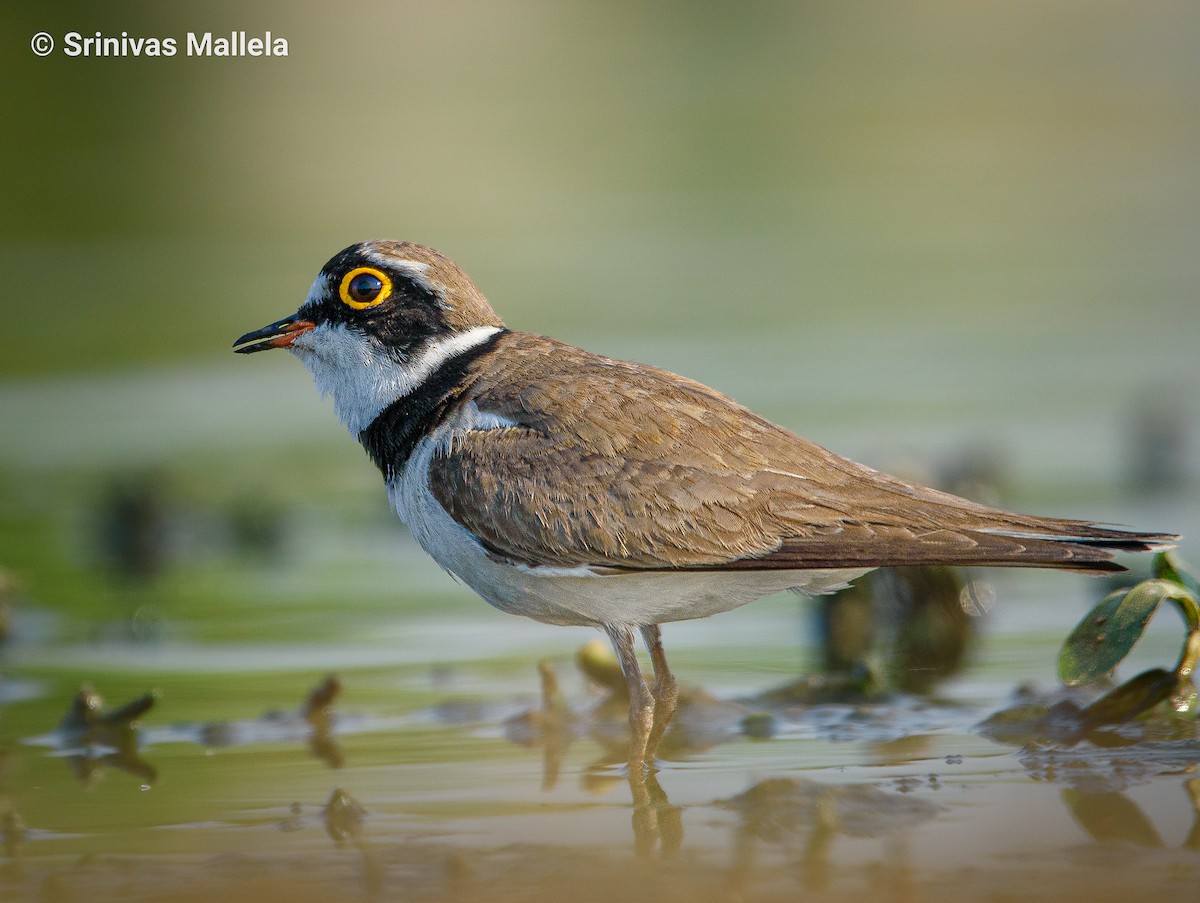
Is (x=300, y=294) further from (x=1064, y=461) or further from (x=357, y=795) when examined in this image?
(x=357, y=795)

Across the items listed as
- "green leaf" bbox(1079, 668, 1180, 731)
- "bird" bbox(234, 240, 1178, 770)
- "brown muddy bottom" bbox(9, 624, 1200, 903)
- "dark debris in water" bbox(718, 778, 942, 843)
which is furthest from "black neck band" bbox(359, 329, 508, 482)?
"green leaf" bbox(1079, 668, 1180, 731)

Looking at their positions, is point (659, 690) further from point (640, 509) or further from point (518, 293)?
point (518, 293)

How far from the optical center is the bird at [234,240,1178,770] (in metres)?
5.74

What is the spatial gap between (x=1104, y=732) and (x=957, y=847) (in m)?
1.44

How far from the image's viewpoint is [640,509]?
5.91m

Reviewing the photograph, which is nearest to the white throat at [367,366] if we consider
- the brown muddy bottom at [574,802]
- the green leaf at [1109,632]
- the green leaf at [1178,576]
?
the brown muddy bottom at [574,802]

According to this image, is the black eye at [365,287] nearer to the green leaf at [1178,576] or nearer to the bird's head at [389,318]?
the bird's head at [389,318]

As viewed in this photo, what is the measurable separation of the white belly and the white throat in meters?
0.50

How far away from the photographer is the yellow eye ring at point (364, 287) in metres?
6.71

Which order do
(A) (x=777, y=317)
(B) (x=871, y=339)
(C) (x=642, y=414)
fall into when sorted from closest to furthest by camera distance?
1. (C) (x=642, y=414)
2. (B) (x=871, y=339)
3. (A) (x=777, y=317)

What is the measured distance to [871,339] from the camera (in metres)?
16.3

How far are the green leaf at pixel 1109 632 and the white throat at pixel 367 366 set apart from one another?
8.44ft

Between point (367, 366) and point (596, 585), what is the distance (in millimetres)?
1412

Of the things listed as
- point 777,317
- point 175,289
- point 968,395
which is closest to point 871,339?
point 777,317
